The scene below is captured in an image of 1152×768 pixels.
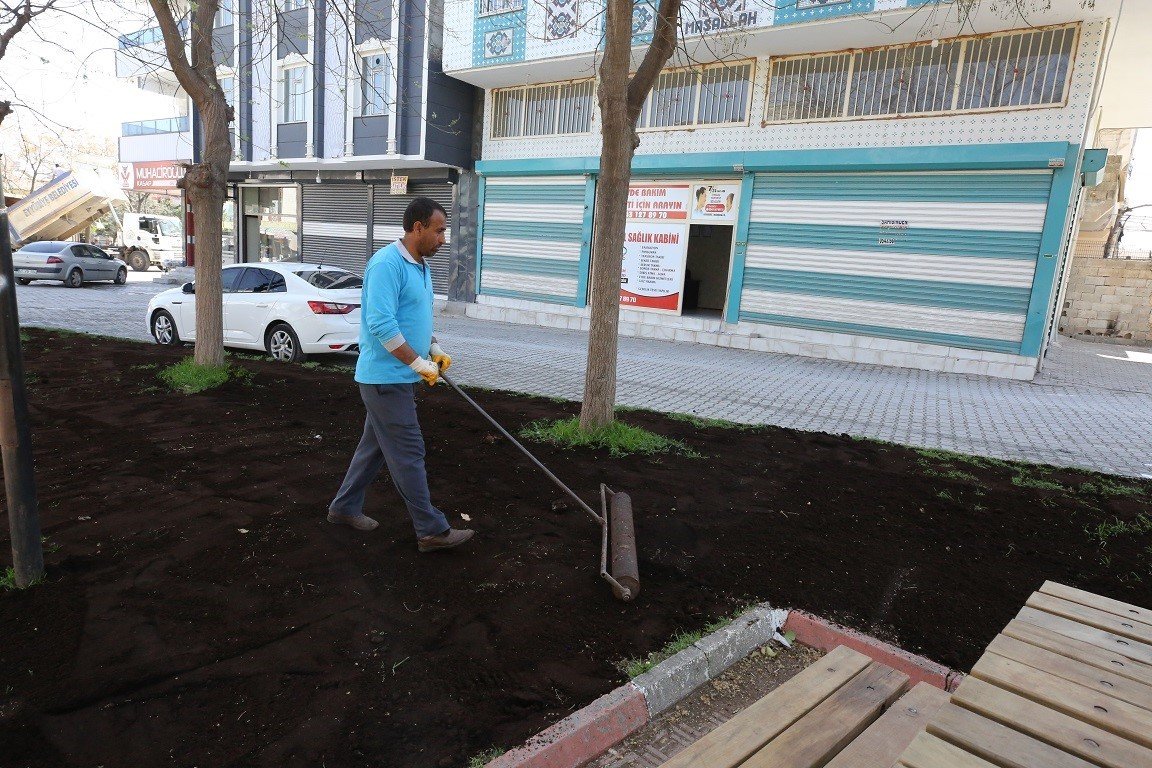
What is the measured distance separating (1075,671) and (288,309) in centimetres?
981

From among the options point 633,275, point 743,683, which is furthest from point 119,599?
point 633,275

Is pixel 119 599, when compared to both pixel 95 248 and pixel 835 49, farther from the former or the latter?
pixel 95 248

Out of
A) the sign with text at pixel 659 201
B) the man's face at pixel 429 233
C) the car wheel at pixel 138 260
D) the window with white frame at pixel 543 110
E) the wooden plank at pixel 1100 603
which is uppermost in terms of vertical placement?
the window with white frame at pixel 543 110

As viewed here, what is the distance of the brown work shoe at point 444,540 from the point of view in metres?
3.82

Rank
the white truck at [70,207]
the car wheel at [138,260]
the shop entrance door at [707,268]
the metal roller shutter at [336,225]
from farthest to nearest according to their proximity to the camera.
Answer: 1. the car wheel at [138,260]
2. the white truck at [70,207]
3. the metal roller shutter at [336,225]
4. the shop entrance door at [707,268]

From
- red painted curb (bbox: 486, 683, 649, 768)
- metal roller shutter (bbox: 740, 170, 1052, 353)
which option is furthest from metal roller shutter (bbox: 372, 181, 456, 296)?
red painted curb (bbox: 486, 683, 649, 768)

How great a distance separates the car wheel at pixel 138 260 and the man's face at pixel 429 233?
35.1 metres

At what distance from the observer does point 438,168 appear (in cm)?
1962

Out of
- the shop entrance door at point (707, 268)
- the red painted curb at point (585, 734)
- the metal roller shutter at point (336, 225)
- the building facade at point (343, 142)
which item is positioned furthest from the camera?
the metal roller shutter at point (336, 225)

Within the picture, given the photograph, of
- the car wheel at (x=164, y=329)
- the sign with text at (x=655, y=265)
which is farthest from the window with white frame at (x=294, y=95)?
the car wheel at (x=164, y=329)

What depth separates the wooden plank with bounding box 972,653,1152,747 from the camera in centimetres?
178

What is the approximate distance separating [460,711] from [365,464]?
1770 mm

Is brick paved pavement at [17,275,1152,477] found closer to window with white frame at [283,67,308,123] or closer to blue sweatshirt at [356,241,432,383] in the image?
blue sweatshirt at [356,241,432,383]

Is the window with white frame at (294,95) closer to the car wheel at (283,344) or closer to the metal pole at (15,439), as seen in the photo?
the car wheel at (283,344)
